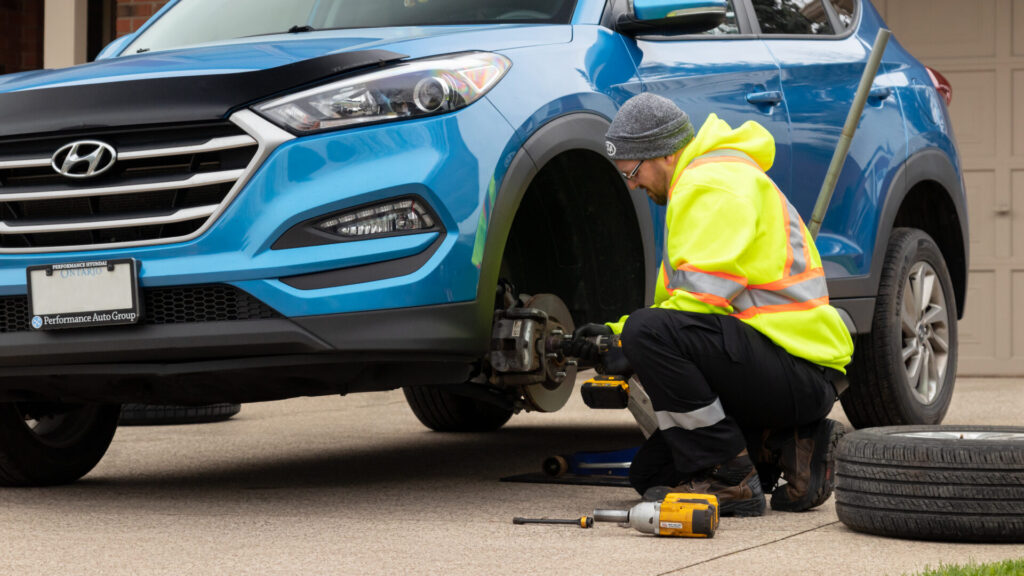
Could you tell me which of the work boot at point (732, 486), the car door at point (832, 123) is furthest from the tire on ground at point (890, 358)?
the work boot at point (732, 486)

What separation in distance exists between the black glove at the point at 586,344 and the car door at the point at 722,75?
2.86 feet

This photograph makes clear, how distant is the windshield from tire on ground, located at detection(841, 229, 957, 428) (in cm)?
181

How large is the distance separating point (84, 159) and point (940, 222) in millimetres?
3720

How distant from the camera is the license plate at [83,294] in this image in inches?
151

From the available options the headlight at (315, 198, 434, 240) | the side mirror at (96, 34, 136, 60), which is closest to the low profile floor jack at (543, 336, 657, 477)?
the headlight at (315, 198, 434, 240)

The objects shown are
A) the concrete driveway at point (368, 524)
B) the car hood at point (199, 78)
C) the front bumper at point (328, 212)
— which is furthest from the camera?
the car hood at point (199, 78)

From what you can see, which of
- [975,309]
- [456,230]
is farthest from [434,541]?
[975,309]

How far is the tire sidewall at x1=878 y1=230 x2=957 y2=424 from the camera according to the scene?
18.3 feet

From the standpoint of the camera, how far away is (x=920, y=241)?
5.83m

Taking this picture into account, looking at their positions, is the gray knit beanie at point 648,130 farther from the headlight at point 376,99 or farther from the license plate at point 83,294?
the license plate at point 83,294

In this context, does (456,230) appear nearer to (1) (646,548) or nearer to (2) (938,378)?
(1) (646,548)

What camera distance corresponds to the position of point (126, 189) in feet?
12.8

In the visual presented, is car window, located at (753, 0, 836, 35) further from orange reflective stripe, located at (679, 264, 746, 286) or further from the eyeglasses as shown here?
orange reflective stripe, located at (679, 264, 746, 286)

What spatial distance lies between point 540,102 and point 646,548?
129 centimetres
